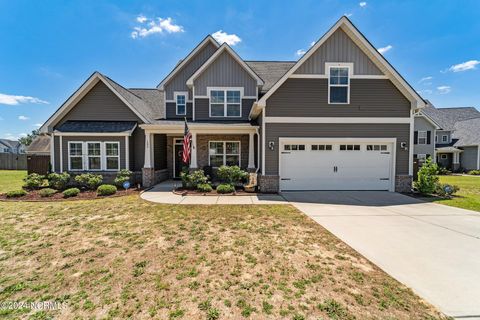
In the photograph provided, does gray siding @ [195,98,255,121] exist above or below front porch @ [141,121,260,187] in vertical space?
above

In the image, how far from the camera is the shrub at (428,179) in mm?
10422

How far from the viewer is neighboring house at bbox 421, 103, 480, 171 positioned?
25203 mm

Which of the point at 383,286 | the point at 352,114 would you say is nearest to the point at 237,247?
the point at 383,286

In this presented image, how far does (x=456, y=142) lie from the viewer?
89.1 feet

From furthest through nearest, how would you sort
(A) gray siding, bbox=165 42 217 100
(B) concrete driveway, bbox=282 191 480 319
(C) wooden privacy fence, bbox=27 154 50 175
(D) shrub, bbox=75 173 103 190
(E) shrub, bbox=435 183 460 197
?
1. (C) wooden privacy fence, bbox=27 154 50 175
2. (A) gray siding, bbox=165 42 217 100
3. (D) shrub, bbox=75 173 103 190
4. (E) shrub, bbox=435 183 460 197
5. (B) concrete driveway, bbox=282 191 480 319

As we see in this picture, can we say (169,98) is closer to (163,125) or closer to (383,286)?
(163,125)

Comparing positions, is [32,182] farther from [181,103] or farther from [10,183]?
[181,103]

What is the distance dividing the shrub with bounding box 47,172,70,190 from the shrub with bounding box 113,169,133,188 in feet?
7.45

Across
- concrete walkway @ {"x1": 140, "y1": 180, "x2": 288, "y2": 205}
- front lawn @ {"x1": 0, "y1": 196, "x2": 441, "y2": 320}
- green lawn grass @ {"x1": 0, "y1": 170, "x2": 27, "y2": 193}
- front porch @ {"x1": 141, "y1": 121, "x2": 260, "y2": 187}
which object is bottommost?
front lawn @ {"x1": 0, "y1": 196, "x2": 441, "y2": 320}

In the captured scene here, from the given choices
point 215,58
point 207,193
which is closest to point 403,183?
point 207,193

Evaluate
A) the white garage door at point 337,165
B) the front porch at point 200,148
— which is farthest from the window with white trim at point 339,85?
the front porch at point 200,148

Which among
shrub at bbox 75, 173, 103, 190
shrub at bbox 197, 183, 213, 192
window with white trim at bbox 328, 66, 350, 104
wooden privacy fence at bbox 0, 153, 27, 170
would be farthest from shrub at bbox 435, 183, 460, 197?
wooden privacy fence at bbox 0, 153, 27, 170

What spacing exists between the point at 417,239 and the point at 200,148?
1154 cm

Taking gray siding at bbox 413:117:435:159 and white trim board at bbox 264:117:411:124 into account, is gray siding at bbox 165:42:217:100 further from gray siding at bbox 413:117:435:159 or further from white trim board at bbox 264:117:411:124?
gray siding at bbox 413:117:435:159
